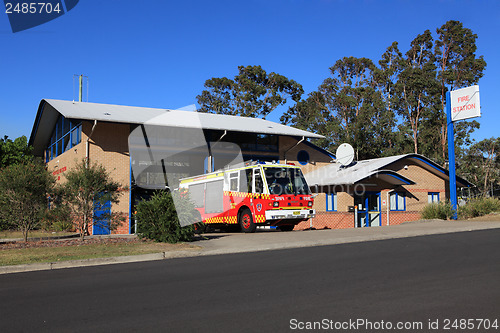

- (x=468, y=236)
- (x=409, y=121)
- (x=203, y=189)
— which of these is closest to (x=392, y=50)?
(x=409, y=121)

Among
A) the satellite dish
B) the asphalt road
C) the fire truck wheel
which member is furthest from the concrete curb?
the satellite dish

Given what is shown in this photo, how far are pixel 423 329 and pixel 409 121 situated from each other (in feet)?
151

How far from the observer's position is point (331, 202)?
92.5ft

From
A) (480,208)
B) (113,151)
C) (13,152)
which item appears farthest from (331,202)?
(13,152)

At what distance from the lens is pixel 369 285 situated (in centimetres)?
680

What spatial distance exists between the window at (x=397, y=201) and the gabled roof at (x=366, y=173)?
0.96 m

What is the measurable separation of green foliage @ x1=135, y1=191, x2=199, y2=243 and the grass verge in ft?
1.55

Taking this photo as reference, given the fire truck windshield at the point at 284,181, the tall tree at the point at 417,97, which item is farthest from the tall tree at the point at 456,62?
the fire truck windshield at the point at 284,181

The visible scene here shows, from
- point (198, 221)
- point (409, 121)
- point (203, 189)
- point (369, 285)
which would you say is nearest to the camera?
point (369, 285)

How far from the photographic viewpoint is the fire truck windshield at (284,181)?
698 inches

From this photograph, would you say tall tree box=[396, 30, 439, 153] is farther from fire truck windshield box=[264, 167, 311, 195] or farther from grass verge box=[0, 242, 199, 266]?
grass verge box=[0, 242, 199, 266]

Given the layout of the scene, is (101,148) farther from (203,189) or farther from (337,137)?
(337,137)

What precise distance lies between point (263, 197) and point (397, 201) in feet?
A: 45.9

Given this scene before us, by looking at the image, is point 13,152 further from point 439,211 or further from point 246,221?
point 439,211
